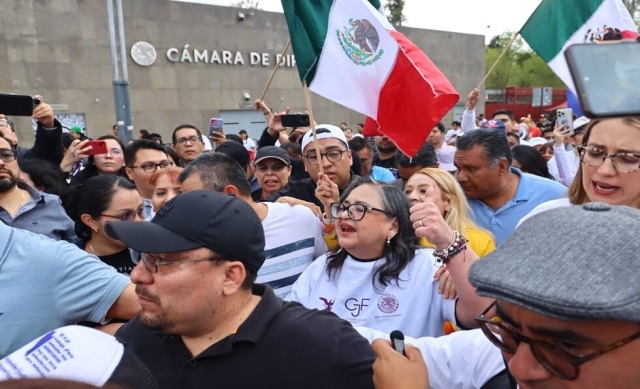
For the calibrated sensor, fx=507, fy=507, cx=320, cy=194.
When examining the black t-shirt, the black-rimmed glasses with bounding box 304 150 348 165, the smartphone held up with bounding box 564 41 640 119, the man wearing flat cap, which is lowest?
the black t-shirt

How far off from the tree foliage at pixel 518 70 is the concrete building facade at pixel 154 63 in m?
32.7

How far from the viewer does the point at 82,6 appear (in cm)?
1523

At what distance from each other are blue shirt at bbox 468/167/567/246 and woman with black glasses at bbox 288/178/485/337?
1.07 metres

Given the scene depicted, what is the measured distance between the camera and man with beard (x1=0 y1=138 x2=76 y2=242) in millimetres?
3283

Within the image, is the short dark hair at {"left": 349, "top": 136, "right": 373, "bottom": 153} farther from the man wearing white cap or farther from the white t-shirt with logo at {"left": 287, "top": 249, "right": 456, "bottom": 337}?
the white t-shirt with logo at {"left": 287, "top": 249, "right": 456, "bottom": 337}

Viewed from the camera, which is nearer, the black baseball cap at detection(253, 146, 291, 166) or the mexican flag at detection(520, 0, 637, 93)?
the mexican flag at detection(520, 0, 637, 93)

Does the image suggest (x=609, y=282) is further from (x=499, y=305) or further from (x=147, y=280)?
(x=147, y=280)

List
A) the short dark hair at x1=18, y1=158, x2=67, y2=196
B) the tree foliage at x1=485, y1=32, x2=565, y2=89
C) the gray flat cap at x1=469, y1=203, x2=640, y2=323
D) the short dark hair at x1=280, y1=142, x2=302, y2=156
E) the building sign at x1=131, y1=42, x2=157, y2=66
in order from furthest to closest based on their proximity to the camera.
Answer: the tree foliage at x1=485, y1=32, x2=565, y2=89 < the building sign at x1=131, y1=42, x2=157, y2=66 < the short dark hair at x1=280, y1=142, x2=302, y2=156 < the short dark hair at x1=18, y1=158, x2=67, y2=196 < the gray flat cap at x1=469, y1=203, x2=640, y2=323

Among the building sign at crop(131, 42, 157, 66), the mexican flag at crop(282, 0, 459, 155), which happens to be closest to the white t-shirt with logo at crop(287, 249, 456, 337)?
the mexican flag at crop(282, 0, 459, 155)

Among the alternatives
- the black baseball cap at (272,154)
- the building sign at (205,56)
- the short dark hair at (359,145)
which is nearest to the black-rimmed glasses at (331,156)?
the black baseball cap at (272,154)

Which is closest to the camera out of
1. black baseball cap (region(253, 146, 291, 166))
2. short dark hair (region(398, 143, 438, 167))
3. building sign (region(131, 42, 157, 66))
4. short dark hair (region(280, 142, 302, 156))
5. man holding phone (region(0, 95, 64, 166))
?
short dark hair (region(398, 143, 438, 167))

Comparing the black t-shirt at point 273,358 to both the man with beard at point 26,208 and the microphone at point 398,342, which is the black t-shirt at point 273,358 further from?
the man with beard at point 26,208

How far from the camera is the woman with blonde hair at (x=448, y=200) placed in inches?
110

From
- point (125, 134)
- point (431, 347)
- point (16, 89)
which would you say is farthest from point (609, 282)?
point (16, 89)
